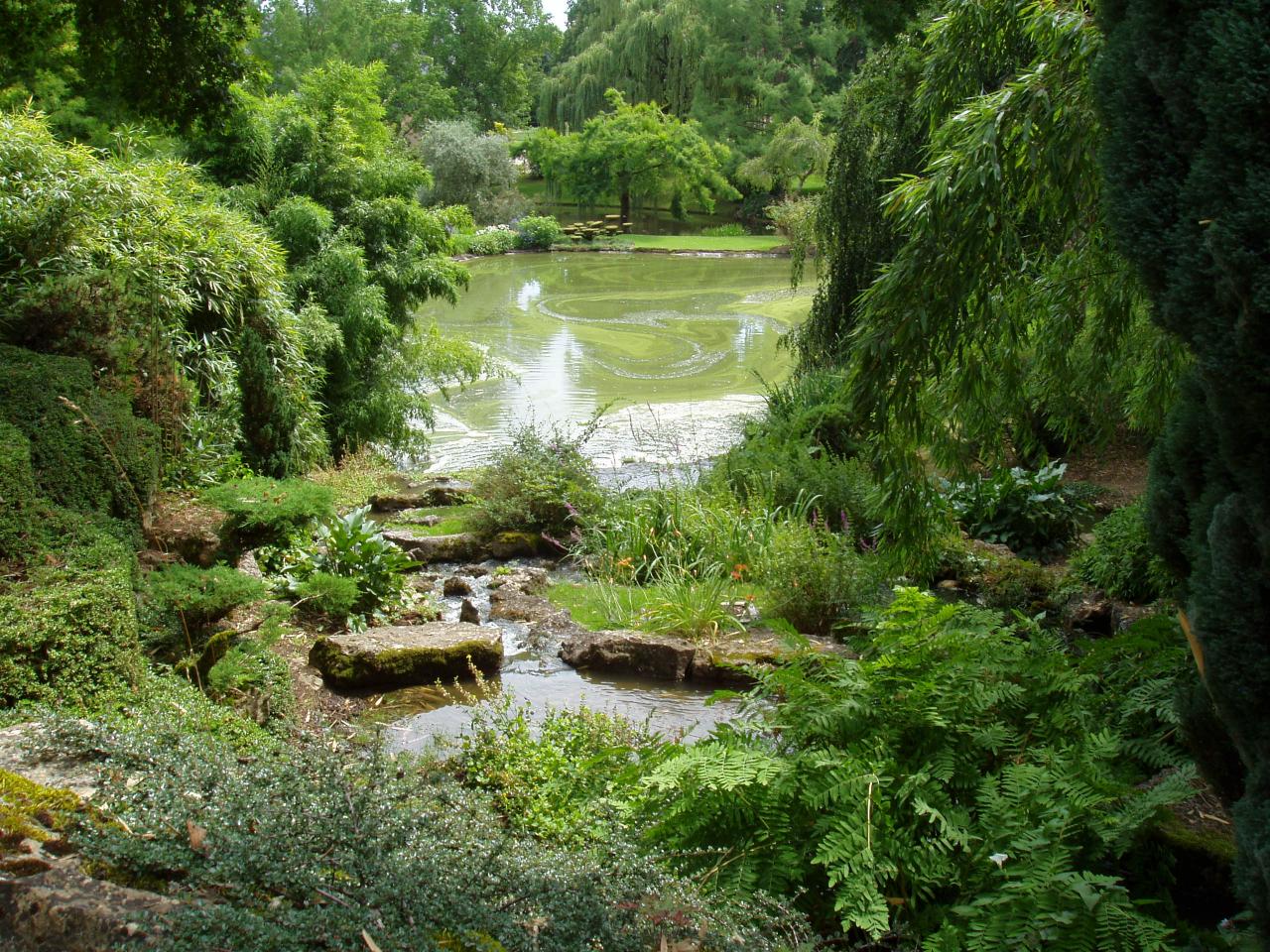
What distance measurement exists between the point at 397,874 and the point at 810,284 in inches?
987

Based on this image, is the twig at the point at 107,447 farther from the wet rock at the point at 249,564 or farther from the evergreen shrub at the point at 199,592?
the wet rock at the point at 249,564

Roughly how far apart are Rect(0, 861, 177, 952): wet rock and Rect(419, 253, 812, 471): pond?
784cm

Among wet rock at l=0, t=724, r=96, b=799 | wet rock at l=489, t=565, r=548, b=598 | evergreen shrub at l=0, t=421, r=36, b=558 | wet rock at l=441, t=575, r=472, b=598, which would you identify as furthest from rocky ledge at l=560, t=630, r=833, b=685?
wet rock at l=0, t=724, r=96, b=799

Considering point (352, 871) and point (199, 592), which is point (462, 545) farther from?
point (352, 871)

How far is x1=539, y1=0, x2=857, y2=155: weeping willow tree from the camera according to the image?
123 feet

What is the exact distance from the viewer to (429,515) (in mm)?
9047

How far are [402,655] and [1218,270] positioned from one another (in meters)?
4.55

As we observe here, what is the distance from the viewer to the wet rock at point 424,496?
9.42 meters

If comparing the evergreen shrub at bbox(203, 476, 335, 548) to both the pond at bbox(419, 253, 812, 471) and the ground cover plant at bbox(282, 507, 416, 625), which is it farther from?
the pond at bbox(419, 253, 812, 471)

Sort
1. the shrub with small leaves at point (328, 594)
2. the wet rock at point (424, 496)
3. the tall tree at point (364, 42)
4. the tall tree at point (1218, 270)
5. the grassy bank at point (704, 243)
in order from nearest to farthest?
the tall tree at point (1218, 270)
the shrub with small leaves at point (328, 594)
the wet rock at point (424, 496)
the grassy bank at point (704, 243)
the tall tree at point (364, 42)

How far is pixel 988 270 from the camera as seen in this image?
13.3 feet

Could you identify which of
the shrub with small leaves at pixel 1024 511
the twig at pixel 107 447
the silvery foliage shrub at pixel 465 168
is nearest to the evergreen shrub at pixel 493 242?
the silvery foliage shrub at pixel 465 168

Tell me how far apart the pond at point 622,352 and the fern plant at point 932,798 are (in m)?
6.31

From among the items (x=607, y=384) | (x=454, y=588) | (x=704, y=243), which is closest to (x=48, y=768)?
(x=454, y=588)
